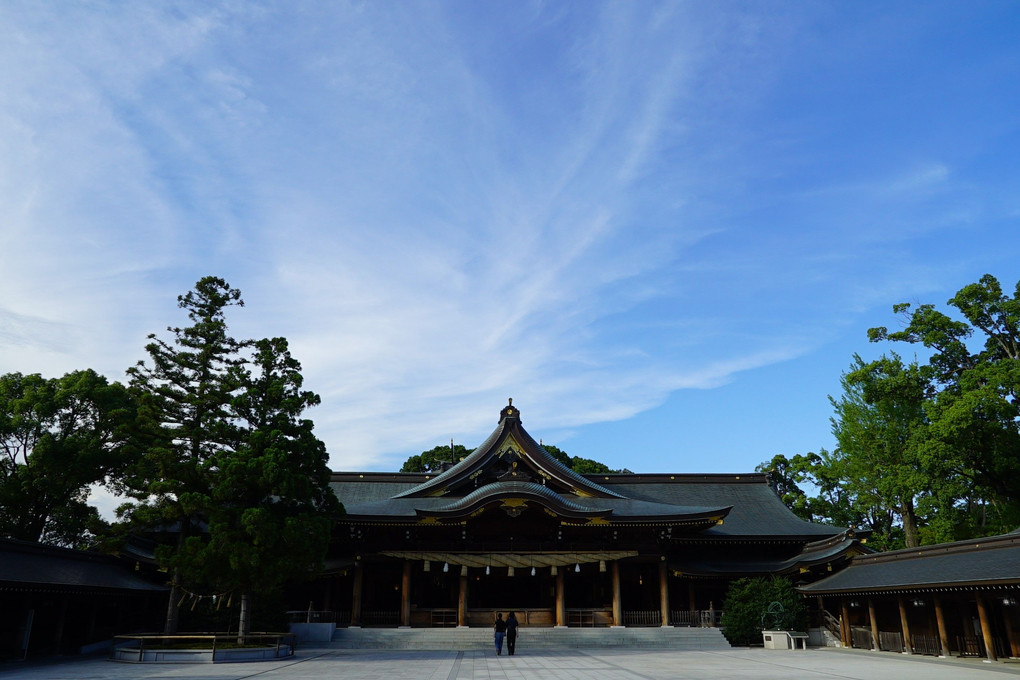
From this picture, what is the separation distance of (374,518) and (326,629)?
4.68m

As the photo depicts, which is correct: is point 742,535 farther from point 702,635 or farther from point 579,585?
point 579,585

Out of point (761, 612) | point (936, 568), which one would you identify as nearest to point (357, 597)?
A: point (761, 612)

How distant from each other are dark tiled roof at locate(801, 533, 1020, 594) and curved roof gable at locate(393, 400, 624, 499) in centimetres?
1116

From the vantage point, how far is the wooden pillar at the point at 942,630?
20.1 m

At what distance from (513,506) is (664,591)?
25.6 feet

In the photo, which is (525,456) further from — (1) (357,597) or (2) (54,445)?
(2) (54,445)

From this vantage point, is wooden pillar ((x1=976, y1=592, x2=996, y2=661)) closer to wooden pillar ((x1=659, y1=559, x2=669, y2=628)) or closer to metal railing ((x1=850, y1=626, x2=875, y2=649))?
metal railing ((x1=850, y1=626, x2=875, y2=649))

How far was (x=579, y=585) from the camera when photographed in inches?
1228

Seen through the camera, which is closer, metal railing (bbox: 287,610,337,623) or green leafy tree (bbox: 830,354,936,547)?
metal railing (bbox: 287,610,337,623)

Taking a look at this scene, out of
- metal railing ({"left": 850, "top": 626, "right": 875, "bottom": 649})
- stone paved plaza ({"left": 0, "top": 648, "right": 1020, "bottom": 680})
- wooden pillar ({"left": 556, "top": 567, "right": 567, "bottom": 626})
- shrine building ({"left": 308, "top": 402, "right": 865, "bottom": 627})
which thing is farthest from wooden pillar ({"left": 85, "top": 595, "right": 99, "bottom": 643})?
metal railing ({"left": 850, "top": 626, "right": 875, "bottom": 649})

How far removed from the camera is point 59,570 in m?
21.6

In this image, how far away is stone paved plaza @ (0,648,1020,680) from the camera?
1515 centimetres

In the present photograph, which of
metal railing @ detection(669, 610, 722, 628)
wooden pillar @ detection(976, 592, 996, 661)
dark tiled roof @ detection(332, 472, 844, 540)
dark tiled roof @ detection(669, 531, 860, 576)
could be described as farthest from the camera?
dark tiled roof @ detection(332, 472, 844, 540)

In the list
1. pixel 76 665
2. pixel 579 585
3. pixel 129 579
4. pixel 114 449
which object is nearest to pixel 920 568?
pixel 579 585
